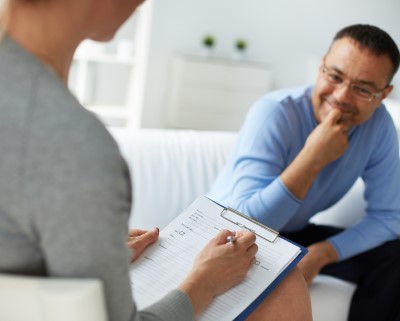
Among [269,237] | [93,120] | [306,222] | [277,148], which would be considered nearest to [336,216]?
→ [306,222]

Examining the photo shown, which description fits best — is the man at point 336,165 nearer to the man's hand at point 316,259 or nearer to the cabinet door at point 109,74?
the man's hand at point 316,259

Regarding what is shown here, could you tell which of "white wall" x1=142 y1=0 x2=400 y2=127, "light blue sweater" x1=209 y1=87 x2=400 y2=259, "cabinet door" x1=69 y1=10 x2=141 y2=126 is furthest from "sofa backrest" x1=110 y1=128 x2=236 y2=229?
"white wall" x1=142 y1=0 x2=400 y2=127

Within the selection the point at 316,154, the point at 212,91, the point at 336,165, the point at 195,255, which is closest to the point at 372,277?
the point at 336,165

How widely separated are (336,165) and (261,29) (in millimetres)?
3710

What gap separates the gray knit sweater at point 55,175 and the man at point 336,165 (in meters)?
0.96

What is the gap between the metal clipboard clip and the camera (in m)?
1.19

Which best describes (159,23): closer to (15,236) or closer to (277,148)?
(277,148)

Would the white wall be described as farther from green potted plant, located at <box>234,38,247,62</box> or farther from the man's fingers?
the man's fingers

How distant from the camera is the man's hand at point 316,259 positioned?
1738 millimetres

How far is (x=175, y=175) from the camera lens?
2152 mm

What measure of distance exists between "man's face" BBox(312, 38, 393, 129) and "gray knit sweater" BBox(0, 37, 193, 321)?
3.88 feet

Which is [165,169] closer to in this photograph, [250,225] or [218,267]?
[250,225]

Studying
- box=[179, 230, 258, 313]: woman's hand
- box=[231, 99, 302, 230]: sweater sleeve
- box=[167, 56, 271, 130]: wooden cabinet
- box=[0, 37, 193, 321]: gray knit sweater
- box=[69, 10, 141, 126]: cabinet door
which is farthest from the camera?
box=[167, 56, 271, 130]: wooden cabinet

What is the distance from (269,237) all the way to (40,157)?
2.12ft
